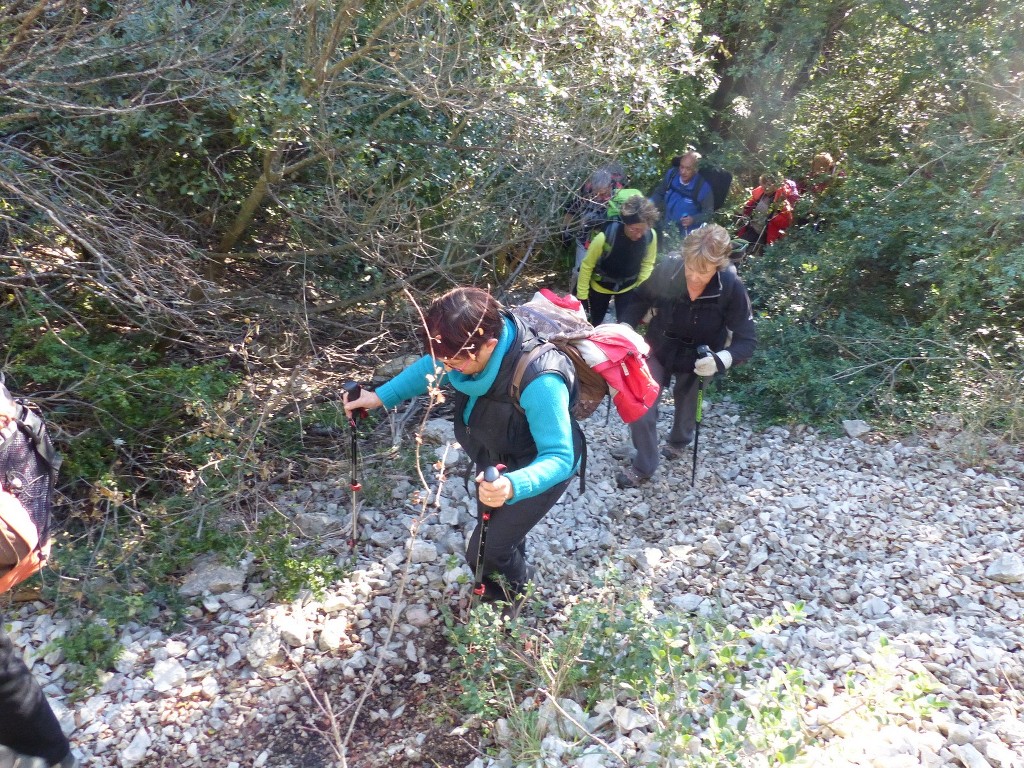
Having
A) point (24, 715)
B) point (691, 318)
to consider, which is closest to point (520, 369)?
point (691, 318)

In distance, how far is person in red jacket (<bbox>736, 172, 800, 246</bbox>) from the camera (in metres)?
8.50

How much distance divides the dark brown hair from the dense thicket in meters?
1.85

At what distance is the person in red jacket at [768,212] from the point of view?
8.50 meters

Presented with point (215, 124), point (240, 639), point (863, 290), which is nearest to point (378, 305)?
point (215, 124)

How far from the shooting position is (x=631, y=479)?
5.04 metres

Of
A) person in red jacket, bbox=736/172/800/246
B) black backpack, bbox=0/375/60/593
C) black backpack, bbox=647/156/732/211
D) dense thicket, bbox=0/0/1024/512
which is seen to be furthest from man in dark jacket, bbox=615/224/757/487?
person in red jacket, bbox=736/172/800/246

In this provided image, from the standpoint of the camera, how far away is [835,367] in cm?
636

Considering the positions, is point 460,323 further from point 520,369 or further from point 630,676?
point 630,676

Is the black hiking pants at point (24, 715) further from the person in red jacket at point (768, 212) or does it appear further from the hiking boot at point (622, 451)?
the person in red jacket at point (768, 212)

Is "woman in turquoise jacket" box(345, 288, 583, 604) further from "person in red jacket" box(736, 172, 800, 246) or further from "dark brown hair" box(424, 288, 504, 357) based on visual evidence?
"person in red jacket" box(736, 172, 800, 246)

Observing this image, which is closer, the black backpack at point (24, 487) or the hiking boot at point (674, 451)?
the black backpack at point (24, 487)

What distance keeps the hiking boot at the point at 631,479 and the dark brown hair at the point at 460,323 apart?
8.40 ft

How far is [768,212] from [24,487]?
26.6 ft

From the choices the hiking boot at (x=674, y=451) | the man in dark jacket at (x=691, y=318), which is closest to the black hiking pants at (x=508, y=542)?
the man in dark jacket at (x=691, y=318)
